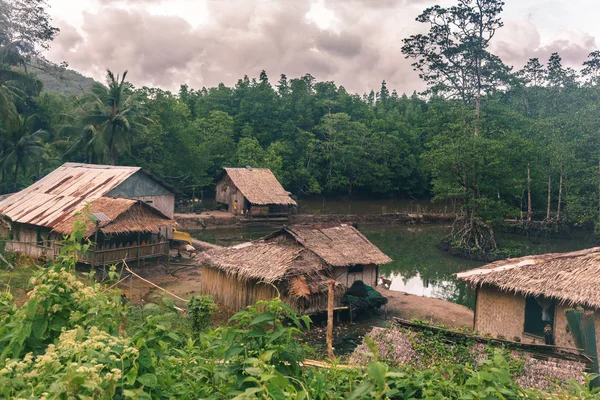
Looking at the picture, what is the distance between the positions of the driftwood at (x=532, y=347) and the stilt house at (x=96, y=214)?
41.4ft

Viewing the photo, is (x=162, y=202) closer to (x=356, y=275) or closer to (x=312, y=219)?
(x=356, y=275)

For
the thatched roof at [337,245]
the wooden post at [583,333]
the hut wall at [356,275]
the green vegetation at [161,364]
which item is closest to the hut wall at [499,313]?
the wooden post at [583,333]

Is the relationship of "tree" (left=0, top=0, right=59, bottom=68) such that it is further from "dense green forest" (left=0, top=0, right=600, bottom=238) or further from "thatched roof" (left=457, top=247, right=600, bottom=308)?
"thatched roof" (left=457, top=247, right=600, bottom=308)

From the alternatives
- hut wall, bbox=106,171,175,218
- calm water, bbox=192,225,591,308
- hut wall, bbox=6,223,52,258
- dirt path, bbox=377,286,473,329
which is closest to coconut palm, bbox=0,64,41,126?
hut wall, bbox=6,223,52,258

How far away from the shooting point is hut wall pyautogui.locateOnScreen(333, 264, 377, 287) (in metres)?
17.0

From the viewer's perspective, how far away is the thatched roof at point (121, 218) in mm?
17828

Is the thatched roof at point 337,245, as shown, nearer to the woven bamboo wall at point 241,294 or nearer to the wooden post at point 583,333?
the woven bamboo wall at point 241,294

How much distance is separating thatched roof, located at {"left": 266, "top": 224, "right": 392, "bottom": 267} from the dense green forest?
12.7 meters

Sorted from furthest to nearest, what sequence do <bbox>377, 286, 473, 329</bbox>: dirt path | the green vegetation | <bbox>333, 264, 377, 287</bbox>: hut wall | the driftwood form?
1. <bbox>333, 264, 377, 287</bbox>: hut wall
2. <bbox>377, 286, 473, 329</bbox>: dirt path
3. the driftwood
4. the green vegetation

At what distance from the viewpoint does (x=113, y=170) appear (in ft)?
75.6

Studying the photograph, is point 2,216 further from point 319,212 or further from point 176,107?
point 319,212

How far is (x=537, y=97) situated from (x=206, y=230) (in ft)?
130

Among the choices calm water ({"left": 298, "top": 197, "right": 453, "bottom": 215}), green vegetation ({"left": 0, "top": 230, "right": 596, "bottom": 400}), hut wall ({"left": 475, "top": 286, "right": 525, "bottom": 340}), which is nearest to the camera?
green vegetation ({"left": 0, "top": 230, "right": 596, "bottom": 400})


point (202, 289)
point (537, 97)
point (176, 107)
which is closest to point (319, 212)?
point (176, 107)
